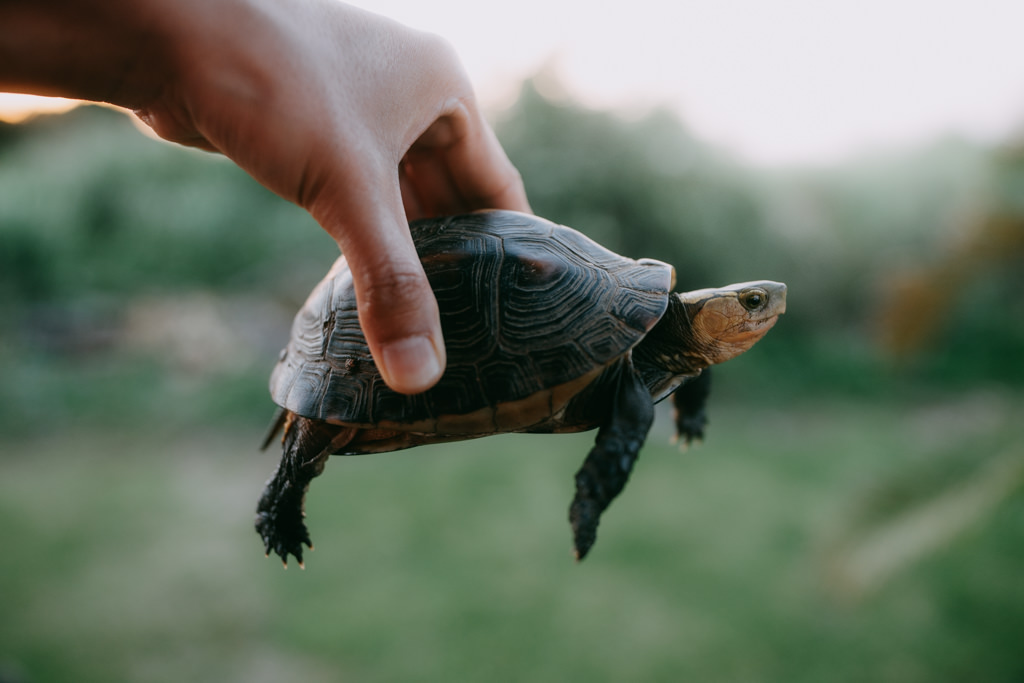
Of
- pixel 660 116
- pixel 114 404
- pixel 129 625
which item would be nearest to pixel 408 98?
pixel 129 625

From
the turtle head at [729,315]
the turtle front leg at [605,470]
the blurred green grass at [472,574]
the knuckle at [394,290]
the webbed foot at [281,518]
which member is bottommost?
the blurred green grass at [472,574]

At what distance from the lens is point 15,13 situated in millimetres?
862

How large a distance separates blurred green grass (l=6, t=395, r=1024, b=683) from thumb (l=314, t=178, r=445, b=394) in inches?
75.1

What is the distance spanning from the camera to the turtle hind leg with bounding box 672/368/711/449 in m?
1.39

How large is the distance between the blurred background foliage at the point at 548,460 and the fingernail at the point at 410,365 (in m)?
1.70

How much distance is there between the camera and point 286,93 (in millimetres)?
888

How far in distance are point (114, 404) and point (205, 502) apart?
1377mm

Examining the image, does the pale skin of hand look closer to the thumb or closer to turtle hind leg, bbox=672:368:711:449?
the thumb

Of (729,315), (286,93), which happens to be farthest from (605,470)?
(286,93)

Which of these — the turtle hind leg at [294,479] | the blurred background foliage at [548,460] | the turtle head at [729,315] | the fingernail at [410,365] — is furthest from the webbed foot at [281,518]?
the blurred background foliage at [548,460]

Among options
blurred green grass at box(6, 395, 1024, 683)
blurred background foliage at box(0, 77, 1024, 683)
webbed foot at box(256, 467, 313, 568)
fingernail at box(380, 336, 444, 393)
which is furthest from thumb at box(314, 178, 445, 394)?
blurred green grass at box(6, 395, 1024, 683)

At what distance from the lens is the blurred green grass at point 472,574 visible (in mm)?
3295

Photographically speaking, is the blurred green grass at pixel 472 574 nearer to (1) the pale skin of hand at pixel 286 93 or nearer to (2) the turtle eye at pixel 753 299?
(2) the turtle eye at pixel 753 299

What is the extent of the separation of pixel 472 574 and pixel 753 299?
123 inches
